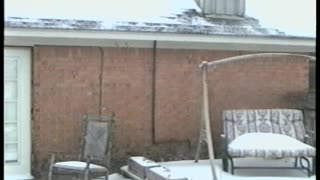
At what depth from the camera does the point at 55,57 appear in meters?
5.13

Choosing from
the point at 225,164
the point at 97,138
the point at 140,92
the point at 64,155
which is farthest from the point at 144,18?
the point at 225,164

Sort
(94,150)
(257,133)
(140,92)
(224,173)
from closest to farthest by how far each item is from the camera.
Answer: (224,173)
(94,150)
(257,133)
(140,92)

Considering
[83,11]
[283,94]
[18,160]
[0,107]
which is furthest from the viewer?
[283,94]

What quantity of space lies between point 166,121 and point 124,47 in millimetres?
897

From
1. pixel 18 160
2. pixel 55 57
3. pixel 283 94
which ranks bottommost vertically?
pixel 18 160

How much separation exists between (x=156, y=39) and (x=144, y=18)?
30cm

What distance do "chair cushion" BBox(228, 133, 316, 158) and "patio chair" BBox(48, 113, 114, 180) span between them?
1144 millimetres

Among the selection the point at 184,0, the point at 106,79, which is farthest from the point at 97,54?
the point at 184,0

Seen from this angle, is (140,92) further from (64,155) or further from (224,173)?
(224,173)

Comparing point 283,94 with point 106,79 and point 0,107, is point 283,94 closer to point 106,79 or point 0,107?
point 106,79

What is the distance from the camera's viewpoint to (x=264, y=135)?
16.5ft

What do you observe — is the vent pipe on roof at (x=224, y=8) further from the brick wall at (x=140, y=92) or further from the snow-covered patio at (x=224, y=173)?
the snow-covered patio at (x=224, y=173)

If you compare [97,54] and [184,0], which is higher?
[184,0]

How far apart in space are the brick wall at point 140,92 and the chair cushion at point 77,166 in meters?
0.33
